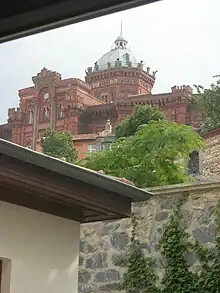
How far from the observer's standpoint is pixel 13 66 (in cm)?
108

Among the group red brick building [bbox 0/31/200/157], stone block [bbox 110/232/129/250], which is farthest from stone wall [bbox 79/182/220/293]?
red brick building [bbox 0/31/200/157]

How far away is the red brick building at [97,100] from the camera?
5160 mm

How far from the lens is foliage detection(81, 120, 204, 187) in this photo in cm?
798

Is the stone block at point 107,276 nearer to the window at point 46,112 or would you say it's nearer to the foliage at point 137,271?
the foliage at point 137,271

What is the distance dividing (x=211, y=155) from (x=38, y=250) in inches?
251

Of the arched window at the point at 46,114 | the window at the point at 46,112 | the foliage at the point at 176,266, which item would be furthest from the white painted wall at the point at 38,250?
the arched window at the point at 46,114

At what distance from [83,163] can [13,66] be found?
765 centimetres

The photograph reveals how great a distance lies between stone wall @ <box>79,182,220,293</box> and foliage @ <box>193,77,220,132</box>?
12.2 ft

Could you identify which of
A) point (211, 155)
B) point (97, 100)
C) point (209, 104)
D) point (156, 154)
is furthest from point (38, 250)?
point (209, 104)

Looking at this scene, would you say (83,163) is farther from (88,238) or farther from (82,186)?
(82,186)

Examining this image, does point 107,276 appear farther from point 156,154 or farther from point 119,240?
point 156,154

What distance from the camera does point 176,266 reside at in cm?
502

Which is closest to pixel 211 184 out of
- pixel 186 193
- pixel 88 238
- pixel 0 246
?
pixel 186 193

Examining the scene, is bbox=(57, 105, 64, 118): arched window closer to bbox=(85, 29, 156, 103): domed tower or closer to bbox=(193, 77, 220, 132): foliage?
bbox=(85, 29, 156, 103): domed tower
